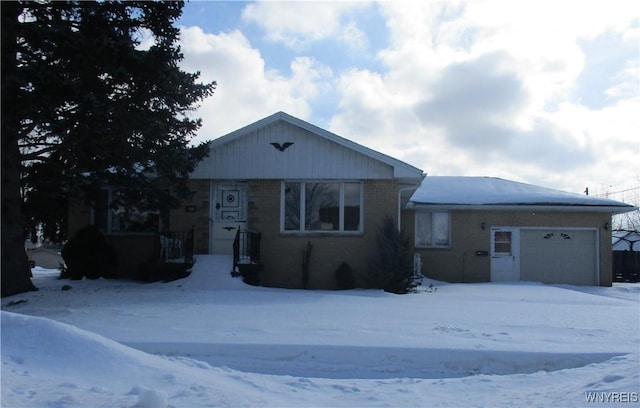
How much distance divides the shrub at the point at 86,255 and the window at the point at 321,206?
514 centimetres

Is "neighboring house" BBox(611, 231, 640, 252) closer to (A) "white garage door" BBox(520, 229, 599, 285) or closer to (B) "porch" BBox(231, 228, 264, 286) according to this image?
(A) "white garage door" BBox(520, 229, 599, 285)

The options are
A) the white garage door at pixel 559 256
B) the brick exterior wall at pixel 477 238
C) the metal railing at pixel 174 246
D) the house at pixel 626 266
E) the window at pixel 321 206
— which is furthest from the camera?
the house at pixel 626 266

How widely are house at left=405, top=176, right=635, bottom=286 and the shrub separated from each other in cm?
988

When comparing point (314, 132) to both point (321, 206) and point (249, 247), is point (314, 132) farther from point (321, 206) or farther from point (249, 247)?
point (249, 247)

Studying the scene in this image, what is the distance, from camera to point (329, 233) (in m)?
15.6

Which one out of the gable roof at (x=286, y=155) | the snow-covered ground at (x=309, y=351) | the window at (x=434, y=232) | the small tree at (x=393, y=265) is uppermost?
the gable roof at (x=286, y=155)

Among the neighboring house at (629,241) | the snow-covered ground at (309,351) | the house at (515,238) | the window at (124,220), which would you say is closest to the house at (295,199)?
the window at (124,220)

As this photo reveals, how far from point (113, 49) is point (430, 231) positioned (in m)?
12.3

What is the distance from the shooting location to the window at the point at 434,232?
1934 cm

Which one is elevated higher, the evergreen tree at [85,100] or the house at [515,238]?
the evergreen tree at [85,100]

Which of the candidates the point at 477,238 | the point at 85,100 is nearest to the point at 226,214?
the point at 85,100

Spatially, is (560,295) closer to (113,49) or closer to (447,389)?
(447,389)

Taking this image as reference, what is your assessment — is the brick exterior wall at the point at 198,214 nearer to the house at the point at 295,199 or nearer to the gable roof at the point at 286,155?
the house at the point at 295,199

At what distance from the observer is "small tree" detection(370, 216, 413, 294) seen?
1427 centimetres
